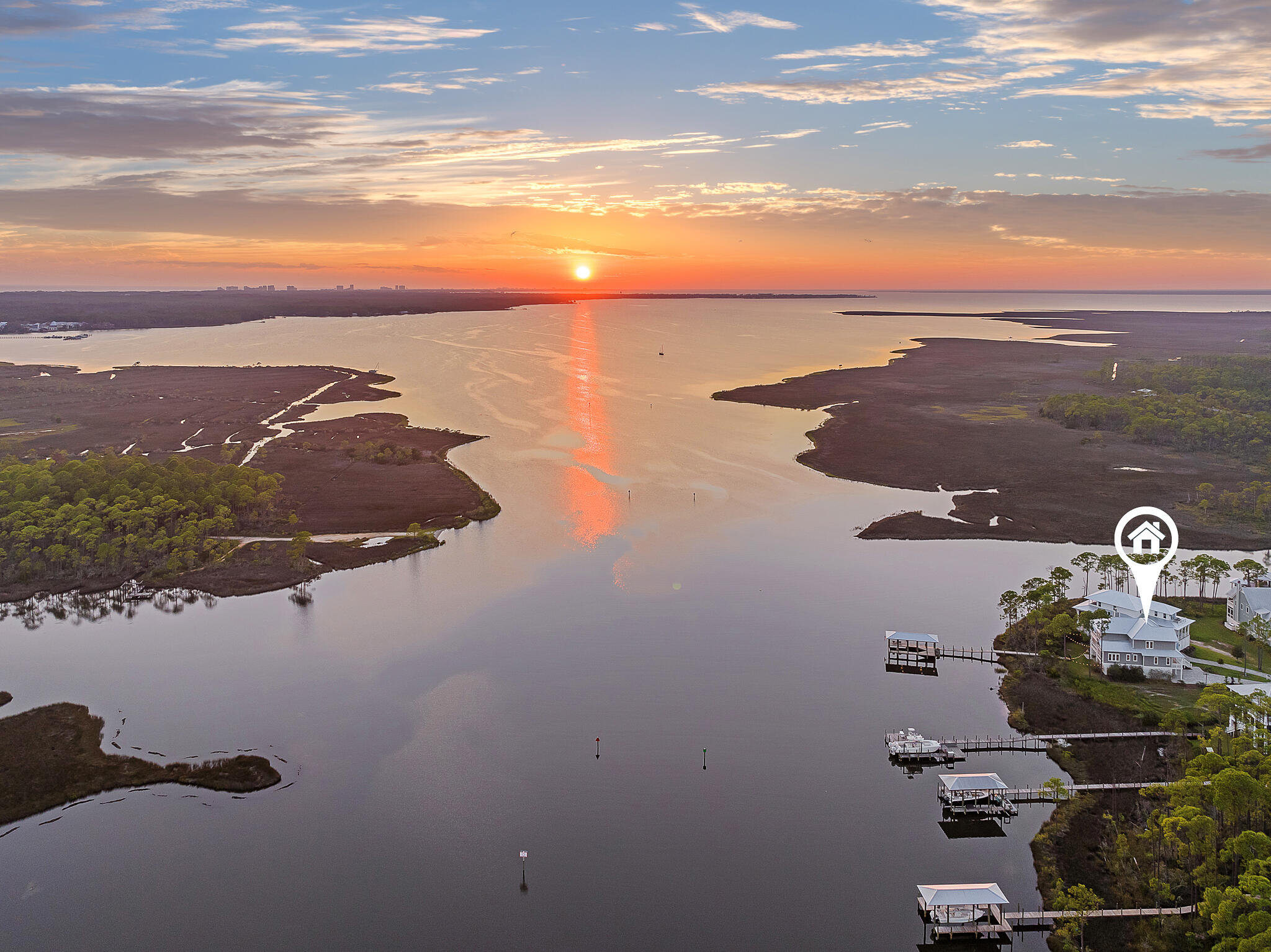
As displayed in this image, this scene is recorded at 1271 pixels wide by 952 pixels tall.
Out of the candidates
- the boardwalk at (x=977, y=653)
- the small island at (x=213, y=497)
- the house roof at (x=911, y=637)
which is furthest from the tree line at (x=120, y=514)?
the boardwalk at (x=977, y=653)

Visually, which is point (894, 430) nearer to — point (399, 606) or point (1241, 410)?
point (1241, 410)

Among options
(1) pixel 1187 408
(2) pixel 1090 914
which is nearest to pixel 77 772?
(2) pixel 1090 914

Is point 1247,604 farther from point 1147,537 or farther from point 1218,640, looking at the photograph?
point 1147,537

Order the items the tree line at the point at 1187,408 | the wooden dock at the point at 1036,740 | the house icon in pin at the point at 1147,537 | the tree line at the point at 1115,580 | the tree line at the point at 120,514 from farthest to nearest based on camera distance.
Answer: the tree line at the point at 1187,408 → the house icon in pin at the point at 1147,537 → the tree line at the point at 120,514 → the tree line at the point at 1115,580 → the wooden dock at the point at 1036,740

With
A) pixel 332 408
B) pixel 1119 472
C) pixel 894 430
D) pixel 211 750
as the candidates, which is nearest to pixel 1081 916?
pixel 211 750

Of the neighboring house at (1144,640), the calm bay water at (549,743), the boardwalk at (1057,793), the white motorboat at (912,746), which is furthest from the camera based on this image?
the neighboring house at (1144,640)

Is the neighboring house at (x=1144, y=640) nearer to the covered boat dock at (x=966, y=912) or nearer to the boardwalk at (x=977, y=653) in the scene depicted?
the boardwalk at (x=977, y=653)
